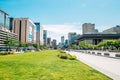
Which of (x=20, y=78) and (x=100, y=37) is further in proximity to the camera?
(x=100, y=37)

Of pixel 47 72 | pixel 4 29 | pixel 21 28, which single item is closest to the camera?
pixel 47 72

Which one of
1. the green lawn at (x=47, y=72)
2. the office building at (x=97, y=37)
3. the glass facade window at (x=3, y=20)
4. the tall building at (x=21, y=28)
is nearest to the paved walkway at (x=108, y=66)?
the green lawn at (x=47, y=72)

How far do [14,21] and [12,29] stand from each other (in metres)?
10.7

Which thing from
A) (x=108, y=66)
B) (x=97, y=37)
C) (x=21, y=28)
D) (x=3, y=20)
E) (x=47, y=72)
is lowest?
(x=108, y=66)

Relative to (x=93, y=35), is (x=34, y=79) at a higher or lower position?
lower

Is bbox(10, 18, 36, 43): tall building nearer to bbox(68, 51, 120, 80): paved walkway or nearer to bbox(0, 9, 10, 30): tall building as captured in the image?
bbox(0, 9, 10, 30): tall building

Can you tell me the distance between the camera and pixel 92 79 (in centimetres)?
1145

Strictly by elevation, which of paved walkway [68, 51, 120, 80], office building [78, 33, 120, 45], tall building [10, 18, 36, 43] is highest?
tall building [10, 18, 36, 43]

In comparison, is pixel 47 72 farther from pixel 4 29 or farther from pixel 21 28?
pixel 21 28

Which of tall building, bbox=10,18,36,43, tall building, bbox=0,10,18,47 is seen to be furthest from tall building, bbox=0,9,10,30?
tall building, bbox=10,18,36,43

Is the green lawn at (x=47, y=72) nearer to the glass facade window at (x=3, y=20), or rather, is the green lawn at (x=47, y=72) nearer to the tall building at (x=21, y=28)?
the glass facade window at (x=3, y=20)

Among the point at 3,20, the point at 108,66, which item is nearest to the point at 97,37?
the point at 3,20

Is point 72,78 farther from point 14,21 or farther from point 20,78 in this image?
point 14,21

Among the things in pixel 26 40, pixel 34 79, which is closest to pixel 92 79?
pixel 34 79
